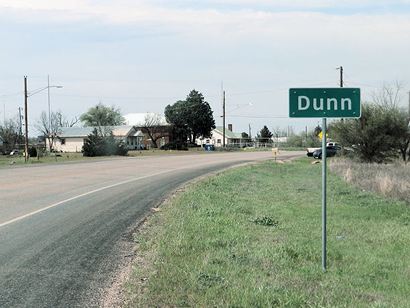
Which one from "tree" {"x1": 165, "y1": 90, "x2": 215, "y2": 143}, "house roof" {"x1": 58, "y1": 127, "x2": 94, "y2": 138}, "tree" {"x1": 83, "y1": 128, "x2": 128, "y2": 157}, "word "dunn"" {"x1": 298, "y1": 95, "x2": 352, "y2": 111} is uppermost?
"tree" {"x1": 165, "y1": 90, "x2": 215, "y2": 143}

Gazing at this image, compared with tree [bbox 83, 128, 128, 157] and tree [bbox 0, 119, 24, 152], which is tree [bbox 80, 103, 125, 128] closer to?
tree [bbox 0, 119, 24, 152]

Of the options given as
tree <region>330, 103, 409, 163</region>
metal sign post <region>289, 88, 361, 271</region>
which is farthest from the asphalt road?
tree <region>330, 103, 409, 163</region>

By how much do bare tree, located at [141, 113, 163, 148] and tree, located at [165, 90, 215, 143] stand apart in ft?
7.18

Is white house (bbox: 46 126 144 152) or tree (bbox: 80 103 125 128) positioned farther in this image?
tree (bbox: 80 103 125 128)

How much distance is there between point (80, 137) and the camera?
10500 cm

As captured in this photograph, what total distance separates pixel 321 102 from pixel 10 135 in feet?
357

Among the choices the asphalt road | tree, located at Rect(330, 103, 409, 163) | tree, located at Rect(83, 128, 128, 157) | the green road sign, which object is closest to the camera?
the asphalt road

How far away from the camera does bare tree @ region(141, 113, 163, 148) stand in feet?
348

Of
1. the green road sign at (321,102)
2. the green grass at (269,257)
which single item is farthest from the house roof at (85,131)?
the green road sign at (321,102)

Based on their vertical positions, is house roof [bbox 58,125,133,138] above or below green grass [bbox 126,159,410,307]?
above

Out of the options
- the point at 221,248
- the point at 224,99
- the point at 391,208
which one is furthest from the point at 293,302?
the point at 224,99

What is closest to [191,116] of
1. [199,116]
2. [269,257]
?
[199,116]

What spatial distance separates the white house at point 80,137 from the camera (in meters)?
104

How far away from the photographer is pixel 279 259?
24.5 ft
